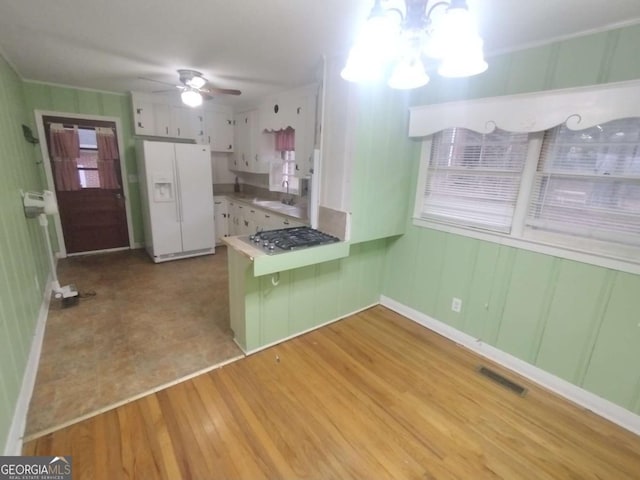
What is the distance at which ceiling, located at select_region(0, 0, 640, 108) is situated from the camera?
5.58ft

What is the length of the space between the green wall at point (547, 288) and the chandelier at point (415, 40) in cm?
137

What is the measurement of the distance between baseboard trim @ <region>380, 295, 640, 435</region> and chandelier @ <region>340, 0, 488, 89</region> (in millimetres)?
2257

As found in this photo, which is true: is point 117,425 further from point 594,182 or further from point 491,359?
point 594,182

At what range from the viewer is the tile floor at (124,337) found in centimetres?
194

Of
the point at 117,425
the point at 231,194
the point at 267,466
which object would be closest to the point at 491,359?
the point at 267,466

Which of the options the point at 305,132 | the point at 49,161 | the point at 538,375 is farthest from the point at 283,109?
the point at 538,375

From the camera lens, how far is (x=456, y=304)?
2686mm

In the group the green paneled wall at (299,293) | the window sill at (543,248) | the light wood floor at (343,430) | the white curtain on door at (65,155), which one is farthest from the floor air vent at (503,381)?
the white curtain on door at (65,155)

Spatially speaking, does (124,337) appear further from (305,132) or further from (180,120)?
(180,120)

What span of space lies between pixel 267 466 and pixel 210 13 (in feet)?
8.86

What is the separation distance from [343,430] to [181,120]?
15.8 ft

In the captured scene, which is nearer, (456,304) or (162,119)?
(456,304)

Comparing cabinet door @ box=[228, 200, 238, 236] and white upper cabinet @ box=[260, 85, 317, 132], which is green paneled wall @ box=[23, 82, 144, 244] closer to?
cabinet door @ box=[228, 200, 238, 236]

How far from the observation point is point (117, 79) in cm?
358
